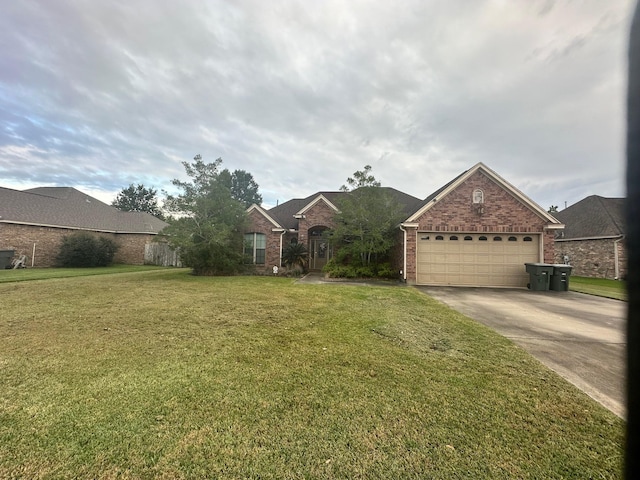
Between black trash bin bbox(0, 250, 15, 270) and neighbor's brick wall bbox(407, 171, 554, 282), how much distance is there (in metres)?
21.7

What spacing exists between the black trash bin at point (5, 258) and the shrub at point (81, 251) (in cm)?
222

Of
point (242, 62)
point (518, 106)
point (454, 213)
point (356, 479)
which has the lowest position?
point (356, 479)

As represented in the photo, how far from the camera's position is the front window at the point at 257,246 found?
56.6 ft

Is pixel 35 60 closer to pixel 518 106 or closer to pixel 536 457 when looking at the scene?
pixel 536 457

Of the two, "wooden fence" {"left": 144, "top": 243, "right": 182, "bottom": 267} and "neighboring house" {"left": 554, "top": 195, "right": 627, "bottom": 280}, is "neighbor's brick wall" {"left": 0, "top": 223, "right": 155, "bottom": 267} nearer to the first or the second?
"wooden fence" {"left": 144, "top": 243, "right": 182, "bottom": 267}

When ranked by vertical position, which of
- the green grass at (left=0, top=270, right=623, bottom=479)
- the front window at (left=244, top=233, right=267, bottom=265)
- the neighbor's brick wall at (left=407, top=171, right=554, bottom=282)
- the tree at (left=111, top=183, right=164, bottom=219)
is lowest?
the green grass at (left=0, top=270, right=623, bottom=479)

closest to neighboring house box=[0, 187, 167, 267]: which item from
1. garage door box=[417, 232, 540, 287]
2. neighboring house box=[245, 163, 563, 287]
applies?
neighboring house box=[245, 163, 563, 287]

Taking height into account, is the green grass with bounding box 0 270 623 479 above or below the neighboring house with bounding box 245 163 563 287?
below

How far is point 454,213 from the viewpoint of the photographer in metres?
13.4

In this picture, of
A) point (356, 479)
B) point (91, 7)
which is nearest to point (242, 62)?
point (91, 7)

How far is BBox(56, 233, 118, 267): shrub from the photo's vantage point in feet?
61.2

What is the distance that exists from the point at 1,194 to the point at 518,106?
29.2 m

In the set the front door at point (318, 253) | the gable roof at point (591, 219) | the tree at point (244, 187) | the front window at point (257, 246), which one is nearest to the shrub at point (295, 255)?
the front window at point (257, 246)

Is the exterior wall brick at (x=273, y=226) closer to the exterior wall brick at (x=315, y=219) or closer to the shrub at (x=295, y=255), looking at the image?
the exterior wall brick at (x=315, y=219)
